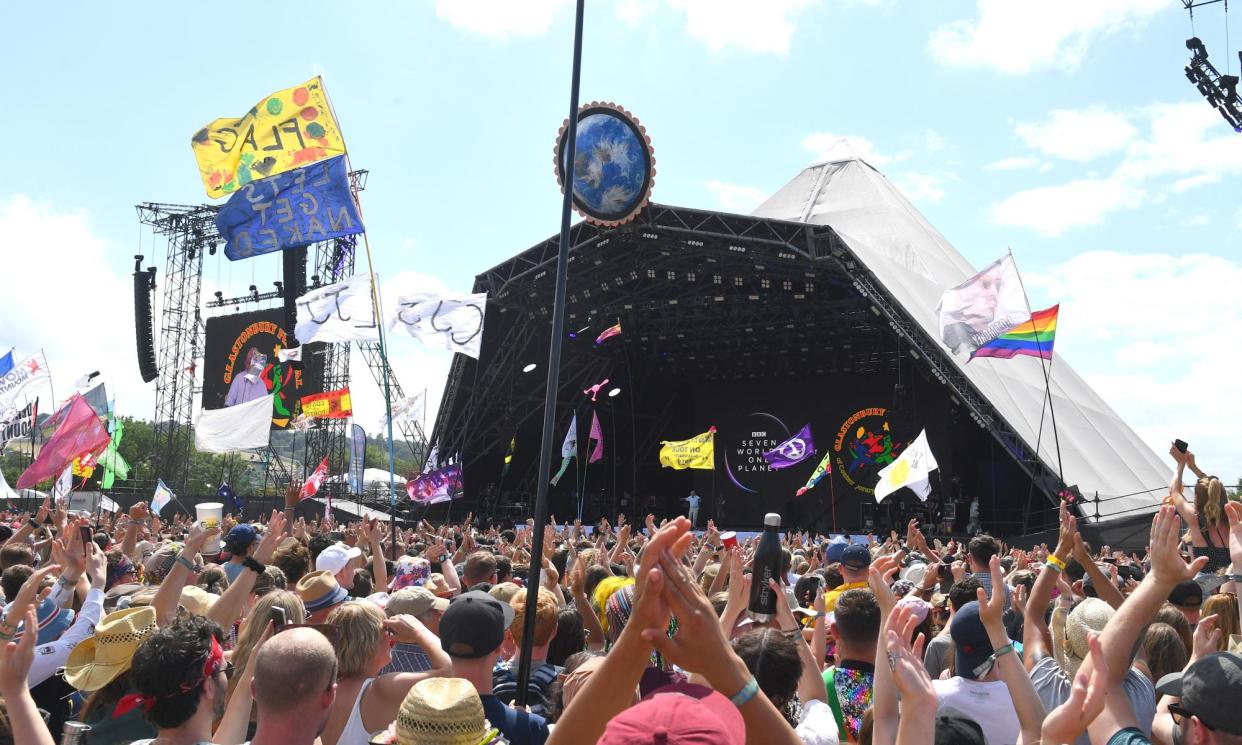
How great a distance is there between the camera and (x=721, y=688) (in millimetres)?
1702

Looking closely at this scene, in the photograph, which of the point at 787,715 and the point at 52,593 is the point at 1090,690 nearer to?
the point at 787,715

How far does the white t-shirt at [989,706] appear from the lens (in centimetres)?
310

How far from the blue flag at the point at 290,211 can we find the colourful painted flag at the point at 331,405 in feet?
17.8

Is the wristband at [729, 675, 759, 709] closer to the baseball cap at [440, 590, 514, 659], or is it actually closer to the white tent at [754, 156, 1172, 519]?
the baseball cap at [440, 590, 514, 659]

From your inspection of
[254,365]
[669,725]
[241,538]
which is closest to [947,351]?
[241,538]

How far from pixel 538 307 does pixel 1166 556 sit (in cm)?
2073

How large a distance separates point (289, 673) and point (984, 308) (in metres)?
14.0

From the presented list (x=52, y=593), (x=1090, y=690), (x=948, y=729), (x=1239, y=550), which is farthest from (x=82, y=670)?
(x=1239, y=550)

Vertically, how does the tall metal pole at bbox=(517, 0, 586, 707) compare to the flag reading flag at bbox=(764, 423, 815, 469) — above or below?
above

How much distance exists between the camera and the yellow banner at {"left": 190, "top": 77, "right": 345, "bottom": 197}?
10.4 meters

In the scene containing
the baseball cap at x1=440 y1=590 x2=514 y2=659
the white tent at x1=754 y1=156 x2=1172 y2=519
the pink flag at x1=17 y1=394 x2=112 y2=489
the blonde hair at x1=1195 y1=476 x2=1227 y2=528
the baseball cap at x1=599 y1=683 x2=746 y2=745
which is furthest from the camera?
the white tent at x1=754 y1=156 x2=1172 y2=519

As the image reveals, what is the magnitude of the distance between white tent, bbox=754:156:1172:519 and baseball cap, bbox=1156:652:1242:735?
56.6 ft

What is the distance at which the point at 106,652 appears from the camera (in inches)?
118

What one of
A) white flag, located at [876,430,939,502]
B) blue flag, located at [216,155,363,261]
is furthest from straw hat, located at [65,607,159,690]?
white flag, located at [876,430,939,502]
